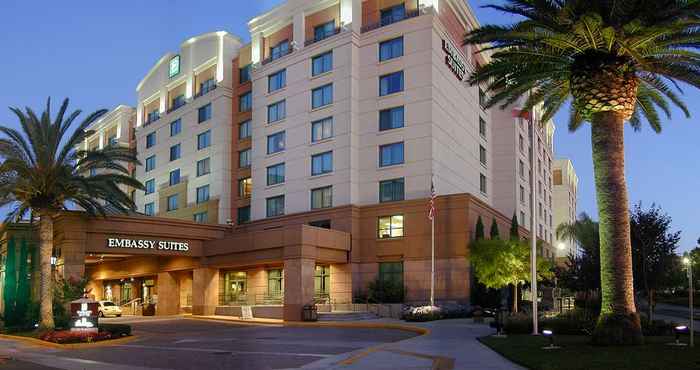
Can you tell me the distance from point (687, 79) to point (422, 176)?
25.9 metres

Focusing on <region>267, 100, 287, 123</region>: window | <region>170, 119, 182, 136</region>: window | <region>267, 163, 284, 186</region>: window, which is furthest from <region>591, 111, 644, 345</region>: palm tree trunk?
<region>170, 119, 182, 136</region>: window

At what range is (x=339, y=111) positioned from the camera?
51.2m

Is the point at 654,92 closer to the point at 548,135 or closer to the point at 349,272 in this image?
the point at 349,272

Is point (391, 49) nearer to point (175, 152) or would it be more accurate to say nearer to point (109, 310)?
point (175, 152)

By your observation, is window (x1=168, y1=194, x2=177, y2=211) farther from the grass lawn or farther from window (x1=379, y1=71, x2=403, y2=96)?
the grass lawn

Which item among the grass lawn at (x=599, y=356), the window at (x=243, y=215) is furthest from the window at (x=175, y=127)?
the grass lawn at (x=599, y=356)

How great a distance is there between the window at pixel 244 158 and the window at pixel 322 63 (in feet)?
36.8

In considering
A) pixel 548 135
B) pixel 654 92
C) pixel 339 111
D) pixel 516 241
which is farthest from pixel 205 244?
pixel 548 135

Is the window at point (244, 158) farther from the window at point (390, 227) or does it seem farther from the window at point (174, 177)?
the window at point (390, 227)

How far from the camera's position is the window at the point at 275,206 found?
181ft

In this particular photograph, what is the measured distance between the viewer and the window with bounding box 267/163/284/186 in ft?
182

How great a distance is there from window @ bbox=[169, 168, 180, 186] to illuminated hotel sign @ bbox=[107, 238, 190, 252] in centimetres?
1825

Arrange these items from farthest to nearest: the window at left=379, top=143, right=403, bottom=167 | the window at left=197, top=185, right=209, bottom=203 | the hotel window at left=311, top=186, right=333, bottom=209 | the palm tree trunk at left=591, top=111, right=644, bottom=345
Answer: the window at left=197, top=185, right=209, bottom=203 → the hotel window at left=311, top=186, right=333, bottom=209 → the window at left=379, top=143, right=403, bottom=167 → the palm tree trunk at left=591, top=111, right=644, bottom=345

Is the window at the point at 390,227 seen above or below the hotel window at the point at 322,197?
below
